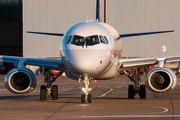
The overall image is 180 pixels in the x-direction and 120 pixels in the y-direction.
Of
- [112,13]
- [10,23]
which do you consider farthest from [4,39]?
[112,13]

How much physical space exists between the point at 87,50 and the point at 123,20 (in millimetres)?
40406

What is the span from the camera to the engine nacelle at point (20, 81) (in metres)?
17.1

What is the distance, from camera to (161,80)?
16.8 meters

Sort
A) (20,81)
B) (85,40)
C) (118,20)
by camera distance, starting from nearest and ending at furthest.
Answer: (85,40)
(20,81)
(118,20)

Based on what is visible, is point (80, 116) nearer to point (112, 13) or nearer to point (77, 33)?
point (77, 33)

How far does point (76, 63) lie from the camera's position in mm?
14000

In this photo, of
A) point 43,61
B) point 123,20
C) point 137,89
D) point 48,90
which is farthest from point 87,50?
point 123,20

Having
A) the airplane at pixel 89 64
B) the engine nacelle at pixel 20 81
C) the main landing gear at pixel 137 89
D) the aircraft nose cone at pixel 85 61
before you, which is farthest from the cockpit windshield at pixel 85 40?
the main landing gear at pixel 137 89

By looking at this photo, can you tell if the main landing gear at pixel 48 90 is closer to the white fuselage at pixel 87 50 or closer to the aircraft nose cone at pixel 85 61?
the white fuselage at pixel 87 50

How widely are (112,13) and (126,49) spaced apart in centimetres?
588

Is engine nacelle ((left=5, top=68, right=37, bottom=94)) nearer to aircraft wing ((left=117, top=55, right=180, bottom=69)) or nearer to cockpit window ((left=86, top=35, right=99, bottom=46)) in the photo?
cockpit window ((left=86, top=35, right=99, bottom=46))

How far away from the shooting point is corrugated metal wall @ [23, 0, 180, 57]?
53594 mm

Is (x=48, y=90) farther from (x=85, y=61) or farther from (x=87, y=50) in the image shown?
(x=85, y=61)

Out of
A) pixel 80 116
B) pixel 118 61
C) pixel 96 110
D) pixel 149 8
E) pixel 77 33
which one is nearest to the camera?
pixel 80 116
